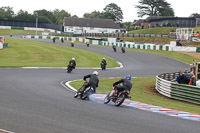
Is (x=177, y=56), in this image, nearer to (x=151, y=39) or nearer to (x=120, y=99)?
(x=151, y=39)

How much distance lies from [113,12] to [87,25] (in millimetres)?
29669

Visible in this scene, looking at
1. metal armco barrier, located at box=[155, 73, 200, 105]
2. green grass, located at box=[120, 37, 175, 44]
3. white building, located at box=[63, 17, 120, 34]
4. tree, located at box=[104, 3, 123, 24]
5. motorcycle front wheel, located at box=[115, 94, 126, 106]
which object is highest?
tree, located at box=[104, 3, 123, 24]

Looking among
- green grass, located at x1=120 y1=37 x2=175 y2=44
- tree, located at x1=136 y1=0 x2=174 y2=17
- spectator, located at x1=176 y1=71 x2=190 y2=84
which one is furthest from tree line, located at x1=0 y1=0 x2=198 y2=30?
spectator, located at x1=176 y1=71 x2=190 y2=84

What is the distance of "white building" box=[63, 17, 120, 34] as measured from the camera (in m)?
130

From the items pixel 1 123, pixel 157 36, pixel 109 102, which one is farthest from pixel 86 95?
pixel 157 36

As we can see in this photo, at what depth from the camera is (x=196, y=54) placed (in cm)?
5225

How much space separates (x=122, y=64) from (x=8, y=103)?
30174 mm

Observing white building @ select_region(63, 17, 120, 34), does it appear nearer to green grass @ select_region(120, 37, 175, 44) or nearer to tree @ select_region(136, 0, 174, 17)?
tree @ select_region(136, 0, 174, 17)

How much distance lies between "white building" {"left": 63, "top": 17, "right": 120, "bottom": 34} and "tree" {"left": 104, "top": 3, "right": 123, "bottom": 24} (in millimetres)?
22281

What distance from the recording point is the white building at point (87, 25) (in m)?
130

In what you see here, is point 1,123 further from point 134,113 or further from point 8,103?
point 134,113

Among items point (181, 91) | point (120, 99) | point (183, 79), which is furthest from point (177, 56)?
point (120, 99)

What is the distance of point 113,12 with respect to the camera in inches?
6201

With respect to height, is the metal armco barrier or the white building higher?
the white building
